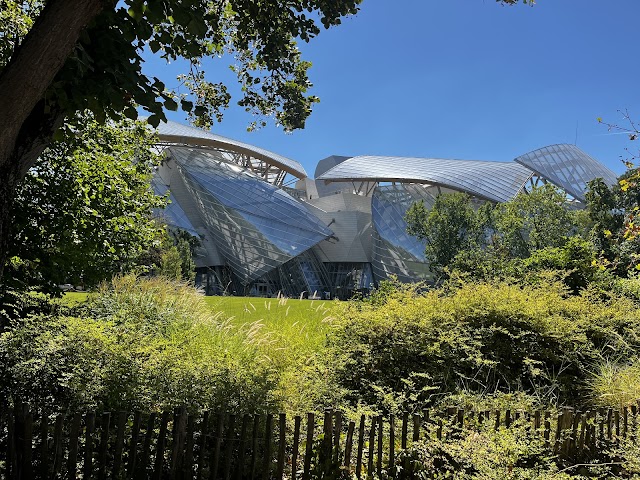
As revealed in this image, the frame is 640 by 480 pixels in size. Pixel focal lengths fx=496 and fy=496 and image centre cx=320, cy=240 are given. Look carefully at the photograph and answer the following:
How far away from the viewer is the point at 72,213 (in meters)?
7.32

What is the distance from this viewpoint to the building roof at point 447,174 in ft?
166

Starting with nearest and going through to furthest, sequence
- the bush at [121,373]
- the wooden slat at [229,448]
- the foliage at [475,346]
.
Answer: the wooden slat at [229,448], the bush at [121,373], the foliage at [475,346]

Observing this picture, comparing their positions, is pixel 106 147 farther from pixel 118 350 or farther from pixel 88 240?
pixel 118 350

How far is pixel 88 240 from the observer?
7383 mm

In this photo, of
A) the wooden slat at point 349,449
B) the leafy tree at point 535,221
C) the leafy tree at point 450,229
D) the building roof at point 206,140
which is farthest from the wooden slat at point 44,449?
the building roof at point 206,140

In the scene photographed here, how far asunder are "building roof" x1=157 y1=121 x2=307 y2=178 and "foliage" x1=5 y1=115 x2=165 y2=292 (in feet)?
149

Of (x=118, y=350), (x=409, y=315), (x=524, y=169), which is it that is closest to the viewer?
(x=118, y=350)

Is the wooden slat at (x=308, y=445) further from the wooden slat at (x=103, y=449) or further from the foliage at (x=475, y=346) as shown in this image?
the foliage at (x=475, y=346)

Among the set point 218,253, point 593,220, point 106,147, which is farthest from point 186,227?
point 106,147

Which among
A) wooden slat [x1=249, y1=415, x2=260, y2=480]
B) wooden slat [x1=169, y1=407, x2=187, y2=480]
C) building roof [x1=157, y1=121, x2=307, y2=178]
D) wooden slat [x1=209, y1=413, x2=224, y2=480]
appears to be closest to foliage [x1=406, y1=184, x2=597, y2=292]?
wooden slat [x1=249, y1=415, x2=260, y2=480]

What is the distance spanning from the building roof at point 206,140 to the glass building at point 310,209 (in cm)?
13

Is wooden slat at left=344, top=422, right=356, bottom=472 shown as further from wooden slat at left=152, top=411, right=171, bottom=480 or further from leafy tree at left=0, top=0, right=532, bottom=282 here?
leafy tree at left=0, top=0, right=532, bottom=282

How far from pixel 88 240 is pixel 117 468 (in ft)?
15.4

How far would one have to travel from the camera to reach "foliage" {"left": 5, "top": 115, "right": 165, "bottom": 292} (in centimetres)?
720
